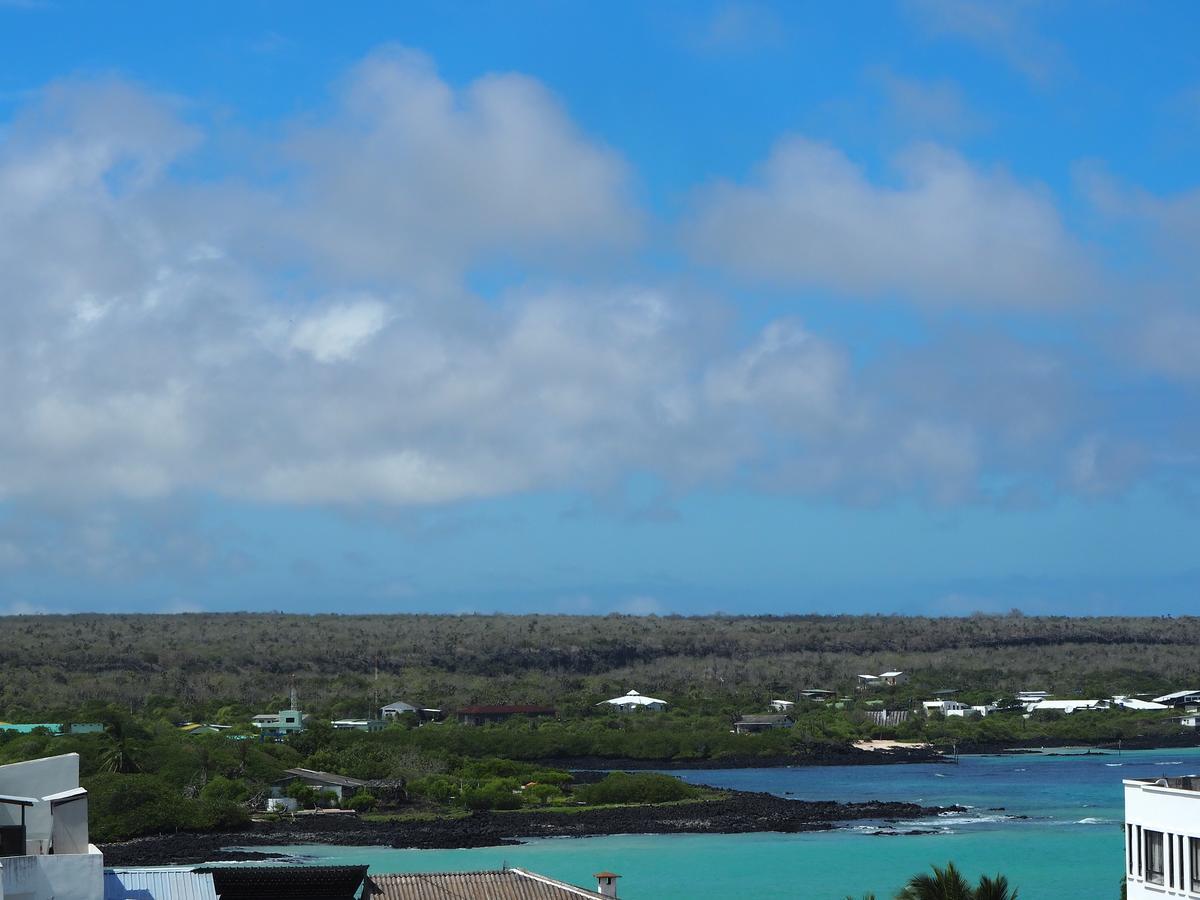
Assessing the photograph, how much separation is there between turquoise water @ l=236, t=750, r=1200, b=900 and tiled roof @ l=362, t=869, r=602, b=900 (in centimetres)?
2687

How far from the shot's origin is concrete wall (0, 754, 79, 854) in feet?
72.2

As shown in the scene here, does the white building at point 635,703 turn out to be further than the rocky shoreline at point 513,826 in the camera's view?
Yes

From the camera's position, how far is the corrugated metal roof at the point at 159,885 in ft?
76.2

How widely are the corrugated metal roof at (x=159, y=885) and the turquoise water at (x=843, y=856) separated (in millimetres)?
38113

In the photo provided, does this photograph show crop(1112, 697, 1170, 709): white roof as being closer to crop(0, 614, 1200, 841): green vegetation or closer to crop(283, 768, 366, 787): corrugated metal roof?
crop(0, 614, 1200, 841): green vegetation

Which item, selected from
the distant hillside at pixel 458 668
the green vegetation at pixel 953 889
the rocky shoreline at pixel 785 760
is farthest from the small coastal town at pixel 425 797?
the distant hillside at pixel 458 668

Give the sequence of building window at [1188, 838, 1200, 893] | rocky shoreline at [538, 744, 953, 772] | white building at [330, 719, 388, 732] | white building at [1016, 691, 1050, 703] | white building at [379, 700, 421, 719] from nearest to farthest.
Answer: building window at [1188, 838, 1200, 893] → white building at [330, 719, 388, 732] → rocky shoreline at [538, 744, 953, 772] → white building at [379, 700, 421, 719] → white building at [1016, 691, 1050, 703]

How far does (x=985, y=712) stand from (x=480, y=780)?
68.8m

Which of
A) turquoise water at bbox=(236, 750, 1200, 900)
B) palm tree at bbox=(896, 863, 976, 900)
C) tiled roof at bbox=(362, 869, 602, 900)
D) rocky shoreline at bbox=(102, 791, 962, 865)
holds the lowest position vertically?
turquoise water at bbox=(236, 750, 1200, 900)

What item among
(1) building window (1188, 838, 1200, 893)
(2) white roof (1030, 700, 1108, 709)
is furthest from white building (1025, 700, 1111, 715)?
(1) building window (1188, 838, 1200, 893)

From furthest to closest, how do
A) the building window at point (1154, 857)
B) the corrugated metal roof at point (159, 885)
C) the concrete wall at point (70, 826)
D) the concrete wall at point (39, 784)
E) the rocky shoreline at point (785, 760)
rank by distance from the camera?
the rocky shoreline at point (785, 760) < the building window at point (1154, 857) < the corrugated metal roof at point (159, 885) < the concrete wall at point (70, 826) < the concrete wall at point (39, 784)

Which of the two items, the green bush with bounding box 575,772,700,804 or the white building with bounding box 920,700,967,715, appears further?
the white building with bounding box 920,700,967,715

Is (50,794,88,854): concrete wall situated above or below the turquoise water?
above

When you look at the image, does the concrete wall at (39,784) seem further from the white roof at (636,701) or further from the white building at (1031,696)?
the white building at (1031,696)
